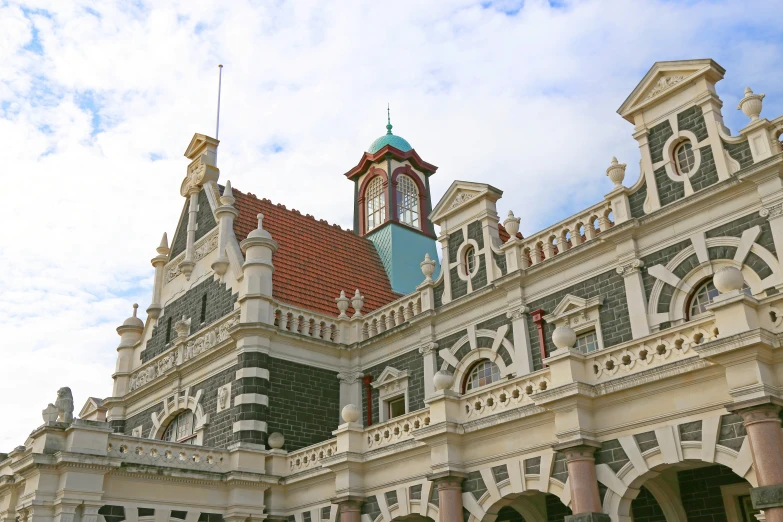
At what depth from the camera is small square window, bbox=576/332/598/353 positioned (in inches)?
766

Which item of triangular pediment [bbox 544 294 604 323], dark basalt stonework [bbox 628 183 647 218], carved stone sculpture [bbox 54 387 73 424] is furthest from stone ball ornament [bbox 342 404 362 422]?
dark basalt stonework [bbox 628 183 647 218]

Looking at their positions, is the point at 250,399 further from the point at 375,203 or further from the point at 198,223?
the point at 375,203

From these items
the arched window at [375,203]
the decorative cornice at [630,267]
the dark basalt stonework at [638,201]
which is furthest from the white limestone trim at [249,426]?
the arched window at [375,203]

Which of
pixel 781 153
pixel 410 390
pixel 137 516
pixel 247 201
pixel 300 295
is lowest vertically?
pixel 137 516

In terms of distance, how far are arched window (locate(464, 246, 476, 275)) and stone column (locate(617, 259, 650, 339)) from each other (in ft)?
17.1

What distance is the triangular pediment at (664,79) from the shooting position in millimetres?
18891

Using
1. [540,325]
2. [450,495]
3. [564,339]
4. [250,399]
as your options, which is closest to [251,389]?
[250,399]

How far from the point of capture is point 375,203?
35781 mm

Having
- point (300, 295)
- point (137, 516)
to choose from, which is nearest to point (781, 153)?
point (300, 295)

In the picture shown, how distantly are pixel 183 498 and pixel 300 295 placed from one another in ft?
26.7

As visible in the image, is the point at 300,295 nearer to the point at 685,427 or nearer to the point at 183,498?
the point at 183,498

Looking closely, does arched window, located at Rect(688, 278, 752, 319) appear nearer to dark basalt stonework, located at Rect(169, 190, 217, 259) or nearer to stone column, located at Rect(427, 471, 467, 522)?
stone column, located at Rect(427, 471, 467, 522)

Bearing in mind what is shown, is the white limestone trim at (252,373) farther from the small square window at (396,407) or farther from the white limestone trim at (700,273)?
the white limestone trim at (700,273)

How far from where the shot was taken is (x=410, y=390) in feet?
78.1
